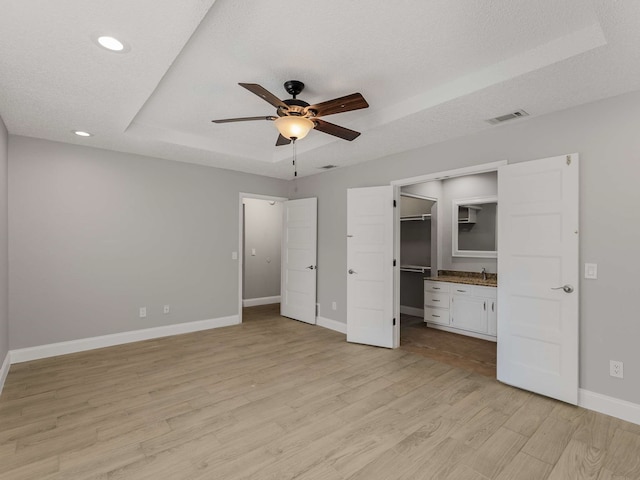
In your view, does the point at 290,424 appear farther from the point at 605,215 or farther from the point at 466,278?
the point at 466,278

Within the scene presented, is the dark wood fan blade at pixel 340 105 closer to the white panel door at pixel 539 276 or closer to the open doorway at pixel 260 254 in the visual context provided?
the white panel door at pixel 539 276

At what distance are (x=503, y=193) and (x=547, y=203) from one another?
387 millimetres

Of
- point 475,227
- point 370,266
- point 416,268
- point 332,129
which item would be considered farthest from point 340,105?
point 416,268

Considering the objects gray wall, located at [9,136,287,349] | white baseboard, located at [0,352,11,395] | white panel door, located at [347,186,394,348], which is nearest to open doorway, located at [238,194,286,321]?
gray wall, located at [9,136,287,349]

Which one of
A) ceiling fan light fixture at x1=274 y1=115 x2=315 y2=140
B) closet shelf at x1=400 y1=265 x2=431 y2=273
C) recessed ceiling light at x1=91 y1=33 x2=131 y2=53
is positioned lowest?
closet shelf at x1=400 y1=265 x2=431 y2=273

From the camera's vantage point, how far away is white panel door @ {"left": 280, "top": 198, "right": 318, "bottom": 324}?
18.0 ft

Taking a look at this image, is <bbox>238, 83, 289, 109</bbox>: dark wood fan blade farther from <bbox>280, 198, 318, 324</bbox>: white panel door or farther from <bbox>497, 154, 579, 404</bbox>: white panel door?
<bbox>280, 198, 318, 324</bbox>: white panel door

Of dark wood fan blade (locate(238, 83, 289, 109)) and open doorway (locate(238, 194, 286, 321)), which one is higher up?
dark wood fan blade (locate(238, 83, 289, 109))

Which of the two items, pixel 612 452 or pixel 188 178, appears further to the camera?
pixel 188 178

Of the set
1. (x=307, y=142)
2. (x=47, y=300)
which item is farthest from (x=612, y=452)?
(x=47, y=300)

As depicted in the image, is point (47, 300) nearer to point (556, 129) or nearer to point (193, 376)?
point (193, 376)

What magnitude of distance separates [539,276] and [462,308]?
209cm

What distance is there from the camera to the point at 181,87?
2.82m

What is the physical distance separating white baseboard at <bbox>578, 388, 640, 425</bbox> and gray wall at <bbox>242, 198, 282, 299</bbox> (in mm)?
5728
